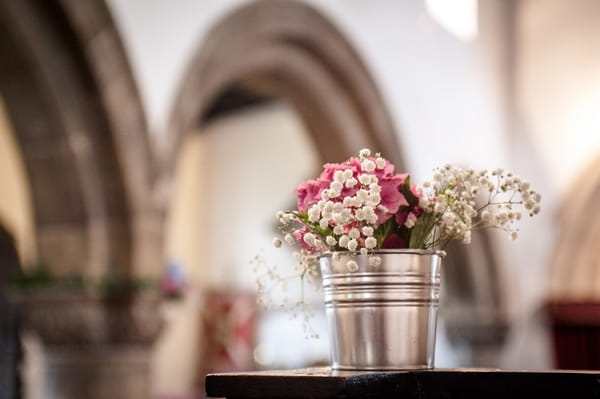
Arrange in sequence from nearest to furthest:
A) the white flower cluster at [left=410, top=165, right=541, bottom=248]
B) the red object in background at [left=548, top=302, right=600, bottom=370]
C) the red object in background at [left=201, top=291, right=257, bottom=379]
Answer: the white flower cluster at [left=410, top=165, right=541, bottom=248] < the red object in background at [left=548, top=302, right=600, bottom=370] < the red object in background at [left=201, top=291, right=257, bottom=379]

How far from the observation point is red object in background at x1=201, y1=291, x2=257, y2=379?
9.07m

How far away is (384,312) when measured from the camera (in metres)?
1.56

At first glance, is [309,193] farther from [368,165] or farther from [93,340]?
[93,340]

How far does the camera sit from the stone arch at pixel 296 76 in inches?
171

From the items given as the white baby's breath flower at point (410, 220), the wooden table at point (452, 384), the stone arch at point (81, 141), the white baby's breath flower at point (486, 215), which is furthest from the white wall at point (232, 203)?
the wooden table at point (452, 384)

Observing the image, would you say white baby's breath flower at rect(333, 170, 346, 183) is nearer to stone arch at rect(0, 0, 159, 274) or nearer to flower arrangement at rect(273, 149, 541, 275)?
flower arrangement at rect(273, 149, 541, 275)

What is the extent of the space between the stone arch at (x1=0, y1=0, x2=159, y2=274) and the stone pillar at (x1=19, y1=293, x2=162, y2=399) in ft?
0.57

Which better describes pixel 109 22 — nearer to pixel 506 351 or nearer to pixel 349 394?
pixel 349 394

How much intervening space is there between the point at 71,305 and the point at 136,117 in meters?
0.88

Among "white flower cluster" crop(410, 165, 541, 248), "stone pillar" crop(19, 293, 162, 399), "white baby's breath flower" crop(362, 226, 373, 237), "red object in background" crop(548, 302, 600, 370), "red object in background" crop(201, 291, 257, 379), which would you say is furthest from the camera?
"red object in background" crop(201, 291, 257, 379)

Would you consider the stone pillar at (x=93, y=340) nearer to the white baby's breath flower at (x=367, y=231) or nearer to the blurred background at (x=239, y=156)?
the blurred background at (x=239, y=156)

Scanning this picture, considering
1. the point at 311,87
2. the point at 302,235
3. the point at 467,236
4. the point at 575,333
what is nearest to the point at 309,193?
the point at 302,235

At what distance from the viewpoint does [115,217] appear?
12.5 ft

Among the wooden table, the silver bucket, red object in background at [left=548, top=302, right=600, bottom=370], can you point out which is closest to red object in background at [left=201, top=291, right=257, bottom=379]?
red object in background at [left=548, top=302, right=600, bottom=370]
